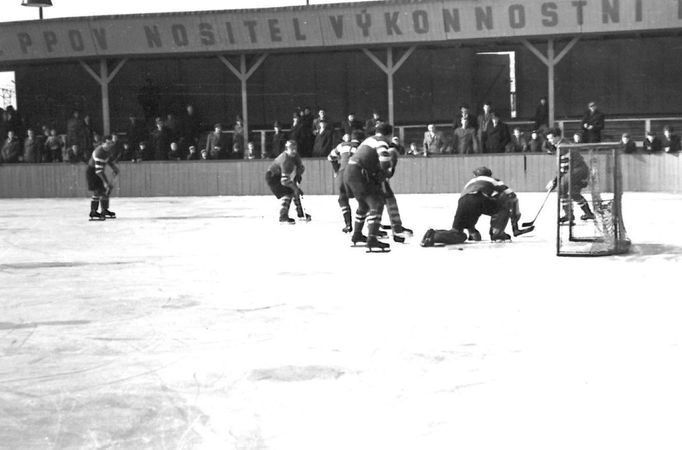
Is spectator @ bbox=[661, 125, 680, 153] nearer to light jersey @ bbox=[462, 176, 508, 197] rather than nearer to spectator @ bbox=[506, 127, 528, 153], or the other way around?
spectator @ bbox=[506, 127, 528, 153]

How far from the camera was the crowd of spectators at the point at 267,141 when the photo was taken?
27.5m

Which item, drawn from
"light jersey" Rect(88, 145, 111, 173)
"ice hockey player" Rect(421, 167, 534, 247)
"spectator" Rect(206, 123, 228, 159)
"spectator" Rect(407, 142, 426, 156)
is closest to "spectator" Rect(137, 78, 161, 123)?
"spectator" Rect(206, 123, 228, 159)

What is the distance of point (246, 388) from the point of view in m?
6.50

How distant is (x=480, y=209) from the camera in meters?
15.1

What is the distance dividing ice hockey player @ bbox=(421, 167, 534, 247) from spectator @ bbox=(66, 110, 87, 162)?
58.7ft

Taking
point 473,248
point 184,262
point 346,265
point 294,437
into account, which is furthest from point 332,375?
point 473,248

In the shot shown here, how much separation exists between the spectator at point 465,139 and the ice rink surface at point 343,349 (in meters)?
13.3

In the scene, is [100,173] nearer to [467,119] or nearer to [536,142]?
[467,119]

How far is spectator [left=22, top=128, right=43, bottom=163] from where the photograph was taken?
3131cm

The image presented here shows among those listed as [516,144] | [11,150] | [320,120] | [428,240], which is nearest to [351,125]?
[320,120]

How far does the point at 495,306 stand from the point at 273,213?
44.5 ft

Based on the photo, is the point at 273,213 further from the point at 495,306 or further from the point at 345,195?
the point at 495,306

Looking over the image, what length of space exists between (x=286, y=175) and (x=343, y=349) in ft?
39.2

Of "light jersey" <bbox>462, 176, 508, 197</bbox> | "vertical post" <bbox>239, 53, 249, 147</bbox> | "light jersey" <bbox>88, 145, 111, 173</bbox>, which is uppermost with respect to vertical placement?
"vertical post" <bbox>239, 53, 249, 147</bbox>
